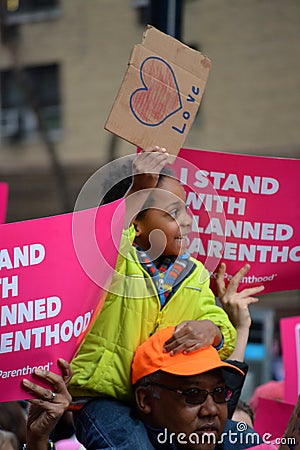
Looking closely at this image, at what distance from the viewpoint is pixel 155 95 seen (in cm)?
310

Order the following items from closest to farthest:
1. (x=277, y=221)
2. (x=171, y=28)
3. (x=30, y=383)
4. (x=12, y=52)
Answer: (x=30, y=383) < (x=277, y=221) < (x=171, y=28) < (x=12, y=52)

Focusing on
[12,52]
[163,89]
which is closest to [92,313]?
[163,89]

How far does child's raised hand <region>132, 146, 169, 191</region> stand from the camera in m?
2.84

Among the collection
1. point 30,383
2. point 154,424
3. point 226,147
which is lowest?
point 226,147

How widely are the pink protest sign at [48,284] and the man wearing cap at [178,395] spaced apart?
216 millimetres

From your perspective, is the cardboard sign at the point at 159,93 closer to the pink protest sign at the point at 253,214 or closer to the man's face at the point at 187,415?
the pink protest sign at the point at 253,214

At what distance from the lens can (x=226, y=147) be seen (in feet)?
51.0

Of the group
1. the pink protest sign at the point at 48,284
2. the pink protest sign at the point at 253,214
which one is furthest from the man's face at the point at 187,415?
the pink protest sign at the point at 253,214

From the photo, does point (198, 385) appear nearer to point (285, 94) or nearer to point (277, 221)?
point (277, 221)

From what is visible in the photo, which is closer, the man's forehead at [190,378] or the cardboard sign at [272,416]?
the man's forehead at [190,378]

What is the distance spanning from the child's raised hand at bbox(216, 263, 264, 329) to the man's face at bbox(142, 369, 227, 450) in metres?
0.51

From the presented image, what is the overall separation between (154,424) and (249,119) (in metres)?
13.0

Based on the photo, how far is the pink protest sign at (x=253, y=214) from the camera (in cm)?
345

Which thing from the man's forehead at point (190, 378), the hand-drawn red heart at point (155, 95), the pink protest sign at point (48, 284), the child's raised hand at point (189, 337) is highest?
the hand-drawn red heart at point (155, 95)
